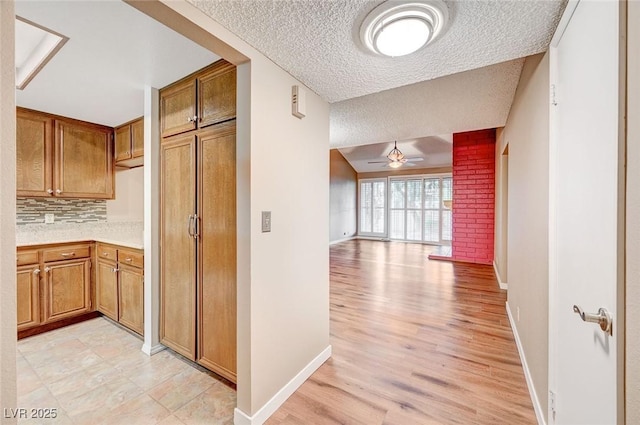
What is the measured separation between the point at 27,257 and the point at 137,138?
1.51 m

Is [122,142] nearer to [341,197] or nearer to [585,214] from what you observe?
[585,214]

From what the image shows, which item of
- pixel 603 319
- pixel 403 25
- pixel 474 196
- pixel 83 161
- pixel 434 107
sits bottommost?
pixel 603 319

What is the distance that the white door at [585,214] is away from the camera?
782mm

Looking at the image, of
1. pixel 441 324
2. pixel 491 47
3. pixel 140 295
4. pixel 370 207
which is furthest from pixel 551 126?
pixel 370 207

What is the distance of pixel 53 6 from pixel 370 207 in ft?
29.3

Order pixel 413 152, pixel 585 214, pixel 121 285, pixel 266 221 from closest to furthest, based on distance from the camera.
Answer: pixel 585 214
pixel 266 221
pixel 121 285
pixel 413 152

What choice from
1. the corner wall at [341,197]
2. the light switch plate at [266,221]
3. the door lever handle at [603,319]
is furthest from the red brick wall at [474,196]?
the light switch plate at [266,221]

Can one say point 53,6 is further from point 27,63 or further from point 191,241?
point 191,241

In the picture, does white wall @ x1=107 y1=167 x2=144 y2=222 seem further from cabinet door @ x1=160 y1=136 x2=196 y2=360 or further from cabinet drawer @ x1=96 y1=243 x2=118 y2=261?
cabinet door @ x1=160 y1=136 x2=196 y2=360

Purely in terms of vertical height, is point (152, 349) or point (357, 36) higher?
point (357, 36)

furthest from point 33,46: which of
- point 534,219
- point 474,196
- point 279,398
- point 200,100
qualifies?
point 474,196

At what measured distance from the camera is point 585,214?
3.25 ft

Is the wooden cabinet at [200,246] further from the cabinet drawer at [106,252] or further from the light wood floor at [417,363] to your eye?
the cabinet drawer at [106,252]

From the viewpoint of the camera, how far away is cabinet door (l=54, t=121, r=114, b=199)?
283 centimetres
